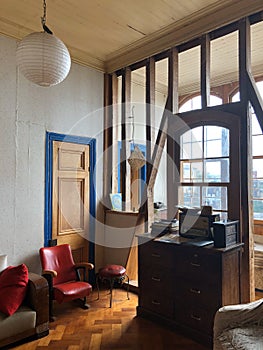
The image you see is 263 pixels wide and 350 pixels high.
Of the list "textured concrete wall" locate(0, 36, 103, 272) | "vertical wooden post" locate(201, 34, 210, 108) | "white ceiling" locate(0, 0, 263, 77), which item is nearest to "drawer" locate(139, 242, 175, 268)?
"textured concrete wall" locate(0, 36, 103, 272)

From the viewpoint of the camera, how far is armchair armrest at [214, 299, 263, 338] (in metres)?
2.06

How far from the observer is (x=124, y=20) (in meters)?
3.39

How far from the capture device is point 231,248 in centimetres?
276

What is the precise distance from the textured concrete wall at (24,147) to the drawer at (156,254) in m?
1.32

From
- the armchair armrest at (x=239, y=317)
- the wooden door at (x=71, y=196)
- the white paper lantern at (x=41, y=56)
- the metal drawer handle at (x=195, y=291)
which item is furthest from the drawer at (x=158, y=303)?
the white paper lantern at (x=41, y=56)

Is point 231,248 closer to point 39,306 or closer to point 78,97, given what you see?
point 39,306

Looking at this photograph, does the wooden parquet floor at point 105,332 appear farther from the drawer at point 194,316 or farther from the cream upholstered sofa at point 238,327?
the cream upholstered sofa at point 238,327

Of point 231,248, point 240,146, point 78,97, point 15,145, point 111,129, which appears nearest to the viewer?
point 231,248

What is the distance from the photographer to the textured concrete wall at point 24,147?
11.1 ft

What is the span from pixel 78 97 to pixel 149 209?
1.84 m

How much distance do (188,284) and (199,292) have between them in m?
0.13

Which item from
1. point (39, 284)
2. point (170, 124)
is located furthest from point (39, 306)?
point (170, 124)

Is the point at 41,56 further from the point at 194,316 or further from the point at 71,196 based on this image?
the point at 194,316

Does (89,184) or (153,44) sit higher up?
(153,44)
